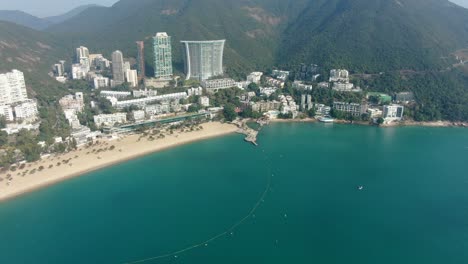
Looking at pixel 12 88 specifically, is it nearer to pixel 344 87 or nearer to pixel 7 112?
pixel 7 112

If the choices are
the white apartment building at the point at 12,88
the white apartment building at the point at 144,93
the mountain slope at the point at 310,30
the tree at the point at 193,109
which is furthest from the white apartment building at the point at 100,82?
the tree at the point at 193,109

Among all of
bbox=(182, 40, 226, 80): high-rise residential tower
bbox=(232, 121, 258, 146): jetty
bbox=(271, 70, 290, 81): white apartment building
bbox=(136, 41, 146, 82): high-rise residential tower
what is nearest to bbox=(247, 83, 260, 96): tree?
bbox=(271, 70, 290, 81): white apartment building

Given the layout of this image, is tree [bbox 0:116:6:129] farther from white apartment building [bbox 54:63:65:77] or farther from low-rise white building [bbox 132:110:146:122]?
white apartment building [bbox 54:63:65:77]

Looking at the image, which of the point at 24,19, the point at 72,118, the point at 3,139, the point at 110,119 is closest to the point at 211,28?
the point at 110,119

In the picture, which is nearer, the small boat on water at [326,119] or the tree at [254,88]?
the small boat on water at [326,119]

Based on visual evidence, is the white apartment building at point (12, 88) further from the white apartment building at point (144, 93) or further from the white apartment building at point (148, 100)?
the white apartment building at point (144, 93)

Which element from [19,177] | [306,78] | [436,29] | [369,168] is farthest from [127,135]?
[436,29]

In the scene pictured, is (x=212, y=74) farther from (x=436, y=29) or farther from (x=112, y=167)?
(x=436, y=29)
